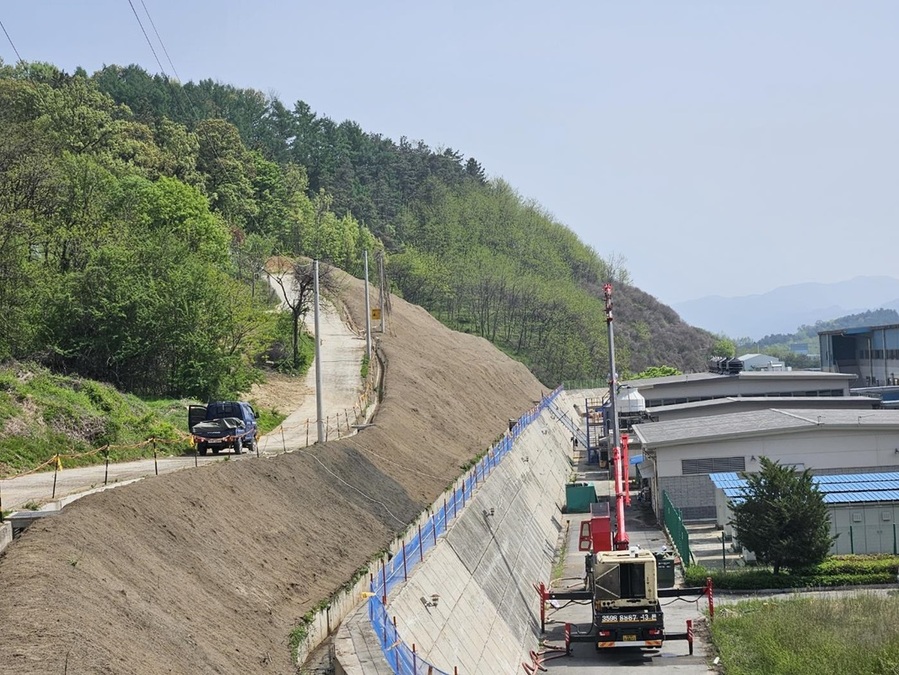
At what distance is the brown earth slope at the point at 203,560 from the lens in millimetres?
16172

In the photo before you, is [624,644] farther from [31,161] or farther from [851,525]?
[31,161]

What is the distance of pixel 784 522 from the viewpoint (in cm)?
3559

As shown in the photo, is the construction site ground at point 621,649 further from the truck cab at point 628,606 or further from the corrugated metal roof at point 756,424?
the corrugated metal roof at point 756,424

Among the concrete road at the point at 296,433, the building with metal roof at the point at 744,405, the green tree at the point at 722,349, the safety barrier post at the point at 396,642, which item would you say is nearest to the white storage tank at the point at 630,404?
the building with metal roof at the point at 744,405

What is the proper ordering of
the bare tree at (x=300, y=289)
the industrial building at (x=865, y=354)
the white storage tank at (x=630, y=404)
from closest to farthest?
the bare tree at (x=300, y=289) → the white storage tank at (x=630, y=404) → the industrial building at (x=865, y=354)

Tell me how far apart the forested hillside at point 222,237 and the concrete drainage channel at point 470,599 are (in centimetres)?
1664

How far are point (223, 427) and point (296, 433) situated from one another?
9115 mm

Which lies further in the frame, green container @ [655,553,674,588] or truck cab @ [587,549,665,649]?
green container @ [655,553,674,588]

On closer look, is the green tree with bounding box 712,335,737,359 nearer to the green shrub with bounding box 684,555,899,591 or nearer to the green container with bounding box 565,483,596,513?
the green container with bounding box 565,483,596,513

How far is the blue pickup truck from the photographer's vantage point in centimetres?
3800

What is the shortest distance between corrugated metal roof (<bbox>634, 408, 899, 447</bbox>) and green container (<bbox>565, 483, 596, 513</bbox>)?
3.83 meters

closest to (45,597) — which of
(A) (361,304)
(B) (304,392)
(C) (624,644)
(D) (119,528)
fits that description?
(D) (119,528)

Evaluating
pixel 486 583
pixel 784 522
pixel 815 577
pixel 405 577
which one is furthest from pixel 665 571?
pixel 405 577

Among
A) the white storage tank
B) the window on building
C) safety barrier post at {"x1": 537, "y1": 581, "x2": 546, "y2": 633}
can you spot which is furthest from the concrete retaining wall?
the white storage tank
